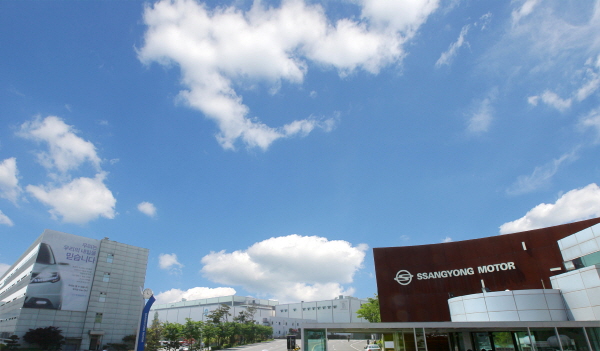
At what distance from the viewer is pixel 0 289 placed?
8606cm

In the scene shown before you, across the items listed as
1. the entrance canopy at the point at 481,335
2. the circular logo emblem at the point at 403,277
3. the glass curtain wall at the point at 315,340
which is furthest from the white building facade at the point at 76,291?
the entrance canopy at the point at 481,335

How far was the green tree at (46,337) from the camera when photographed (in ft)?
178

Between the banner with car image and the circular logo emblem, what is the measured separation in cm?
5635

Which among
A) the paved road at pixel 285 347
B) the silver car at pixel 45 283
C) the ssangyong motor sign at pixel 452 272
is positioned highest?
the silver car at pixel 45 283

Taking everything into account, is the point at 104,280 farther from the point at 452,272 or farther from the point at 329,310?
the point at 329,310

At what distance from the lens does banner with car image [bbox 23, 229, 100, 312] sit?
5706 centimetres

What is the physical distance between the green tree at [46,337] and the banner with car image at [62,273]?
12.3ft

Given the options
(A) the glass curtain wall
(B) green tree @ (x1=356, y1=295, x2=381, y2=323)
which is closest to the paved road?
(B) green tree @ (x1=356, y1=295, x2=381, y2=323)

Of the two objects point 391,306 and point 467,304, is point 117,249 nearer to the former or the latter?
point 391,306

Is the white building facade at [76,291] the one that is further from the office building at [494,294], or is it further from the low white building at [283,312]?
the office building at [494,294]

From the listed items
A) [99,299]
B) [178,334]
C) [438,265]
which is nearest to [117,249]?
[99,299]

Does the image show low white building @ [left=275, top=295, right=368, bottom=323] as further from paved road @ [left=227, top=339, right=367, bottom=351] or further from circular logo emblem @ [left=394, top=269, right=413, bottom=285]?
circular logo emblem @ [left=394, top=269, right=413, bottom=285]

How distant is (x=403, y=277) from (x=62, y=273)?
57.7 meters

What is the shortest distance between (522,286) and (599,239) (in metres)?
10.1
